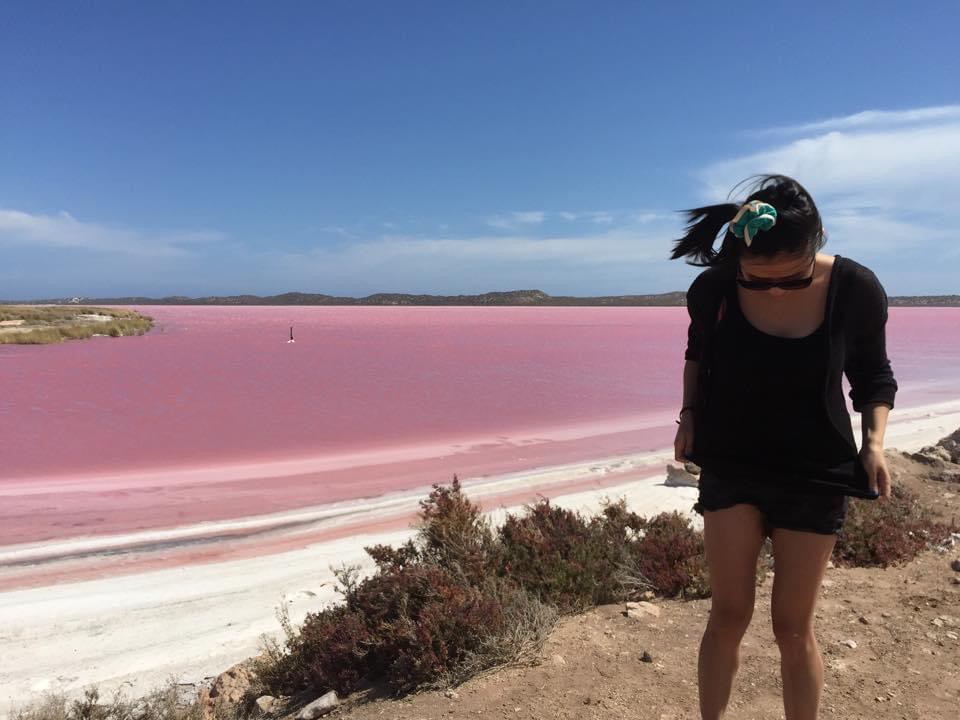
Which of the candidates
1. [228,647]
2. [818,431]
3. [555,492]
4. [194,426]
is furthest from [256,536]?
[194,426]

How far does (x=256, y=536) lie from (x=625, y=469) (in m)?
4.34

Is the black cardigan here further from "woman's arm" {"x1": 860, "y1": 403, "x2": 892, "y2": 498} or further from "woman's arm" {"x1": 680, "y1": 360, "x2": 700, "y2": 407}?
"woman's arm" {"x1": 680, "y1": 360, "x2": 700, "y2": 407}

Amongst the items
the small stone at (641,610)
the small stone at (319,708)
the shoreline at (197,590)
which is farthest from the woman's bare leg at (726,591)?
the shoreline at (197,590)

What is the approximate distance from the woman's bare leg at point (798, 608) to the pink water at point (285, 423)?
5.90m

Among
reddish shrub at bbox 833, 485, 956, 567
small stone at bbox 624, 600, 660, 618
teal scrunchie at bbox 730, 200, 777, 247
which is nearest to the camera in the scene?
teal scrunchie at bbox 730, 200, 777, 247

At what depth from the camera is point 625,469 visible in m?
8.32

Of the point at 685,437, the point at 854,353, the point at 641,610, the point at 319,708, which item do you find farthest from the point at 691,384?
the point at 319,708

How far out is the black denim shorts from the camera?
167 centimetres

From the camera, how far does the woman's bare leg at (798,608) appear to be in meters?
1.71

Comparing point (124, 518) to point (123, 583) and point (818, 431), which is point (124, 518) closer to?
point (123, 583)

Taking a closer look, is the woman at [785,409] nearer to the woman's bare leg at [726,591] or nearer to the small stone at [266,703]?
the woman's bare leg at [726,591]

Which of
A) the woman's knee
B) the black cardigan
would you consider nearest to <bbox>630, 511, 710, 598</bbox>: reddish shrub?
the woman's knee

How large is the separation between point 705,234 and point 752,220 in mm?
227

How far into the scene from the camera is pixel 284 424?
11719 millimetres
